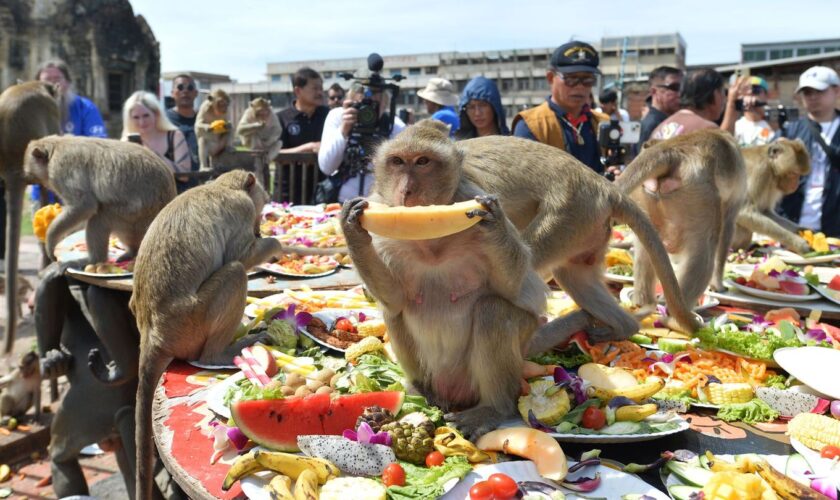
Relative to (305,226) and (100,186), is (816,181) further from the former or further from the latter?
(100,186)

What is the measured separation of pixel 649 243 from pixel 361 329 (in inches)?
61.3

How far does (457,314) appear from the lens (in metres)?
2.18

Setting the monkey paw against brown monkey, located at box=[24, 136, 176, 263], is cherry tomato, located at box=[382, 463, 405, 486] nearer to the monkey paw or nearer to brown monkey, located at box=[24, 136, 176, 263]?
the monkey paw

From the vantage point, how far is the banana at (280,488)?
1.60m

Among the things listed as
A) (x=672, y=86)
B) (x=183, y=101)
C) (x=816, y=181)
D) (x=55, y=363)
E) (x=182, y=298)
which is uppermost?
(x=672, y=86)

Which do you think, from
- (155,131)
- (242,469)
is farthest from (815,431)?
(155,131)

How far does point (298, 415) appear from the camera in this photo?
6.63 ft

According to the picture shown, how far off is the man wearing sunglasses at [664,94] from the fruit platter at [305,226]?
3.38 meters

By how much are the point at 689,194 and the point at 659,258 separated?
0.71 m

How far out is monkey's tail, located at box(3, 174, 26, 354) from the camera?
5.29m

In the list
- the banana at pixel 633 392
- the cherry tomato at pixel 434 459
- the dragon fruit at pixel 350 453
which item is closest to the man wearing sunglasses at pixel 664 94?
the banana at pixel 633 392

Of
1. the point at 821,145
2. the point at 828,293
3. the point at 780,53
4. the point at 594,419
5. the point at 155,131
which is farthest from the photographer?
the point at 780,53

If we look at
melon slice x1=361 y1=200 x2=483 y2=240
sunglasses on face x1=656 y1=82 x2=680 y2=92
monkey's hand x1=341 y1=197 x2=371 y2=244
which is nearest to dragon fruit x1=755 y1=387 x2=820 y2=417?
melon slice x1=361 y1=200 x2=483 y2=240

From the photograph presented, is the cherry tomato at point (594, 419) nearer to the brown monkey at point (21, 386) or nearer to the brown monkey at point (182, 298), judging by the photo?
the brown monkey at point (182, 298)
